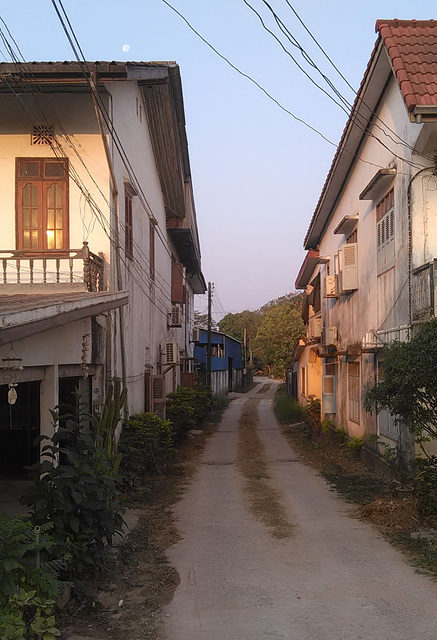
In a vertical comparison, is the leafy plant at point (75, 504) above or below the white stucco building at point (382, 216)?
below

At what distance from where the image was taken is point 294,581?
6.81m

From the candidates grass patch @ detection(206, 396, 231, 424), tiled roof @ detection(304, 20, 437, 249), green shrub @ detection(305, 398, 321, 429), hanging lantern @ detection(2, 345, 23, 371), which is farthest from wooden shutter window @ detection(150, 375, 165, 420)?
grass patch @ detection(206, 396, 231, 424)

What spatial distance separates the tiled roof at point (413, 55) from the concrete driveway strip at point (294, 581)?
6.29 meters

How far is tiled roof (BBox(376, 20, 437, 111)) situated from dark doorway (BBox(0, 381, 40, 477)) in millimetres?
8402

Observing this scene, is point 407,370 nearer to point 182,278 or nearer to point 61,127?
point 61,127

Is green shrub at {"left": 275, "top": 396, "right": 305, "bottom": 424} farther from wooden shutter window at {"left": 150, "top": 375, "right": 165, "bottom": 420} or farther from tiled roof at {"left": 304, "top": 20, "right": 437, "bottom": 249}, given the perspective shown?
tiled roof at {"left": 304, "top": 20, "right": 437, "bottom": 249}

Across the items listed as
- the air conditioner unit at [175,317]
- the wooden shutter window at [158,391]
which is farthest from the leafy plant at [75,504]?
the air conditioner unit at [175,317]

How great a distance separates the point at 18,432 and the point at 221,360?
108 feet

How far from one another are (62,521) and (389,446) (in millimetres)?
8293

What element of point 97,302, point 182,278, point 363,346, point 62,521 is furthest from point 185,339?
point 62,521

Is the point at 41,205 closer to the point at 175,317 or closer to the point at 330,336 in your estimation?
the point at 330,336

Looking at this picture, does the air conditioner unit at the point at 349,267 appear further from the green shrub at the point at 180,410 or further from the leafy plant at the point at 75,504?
the leafy plant at the point at 75,504

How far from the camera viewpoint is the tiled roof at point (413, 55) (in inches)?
388

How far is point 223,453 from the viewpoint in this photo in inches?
730
